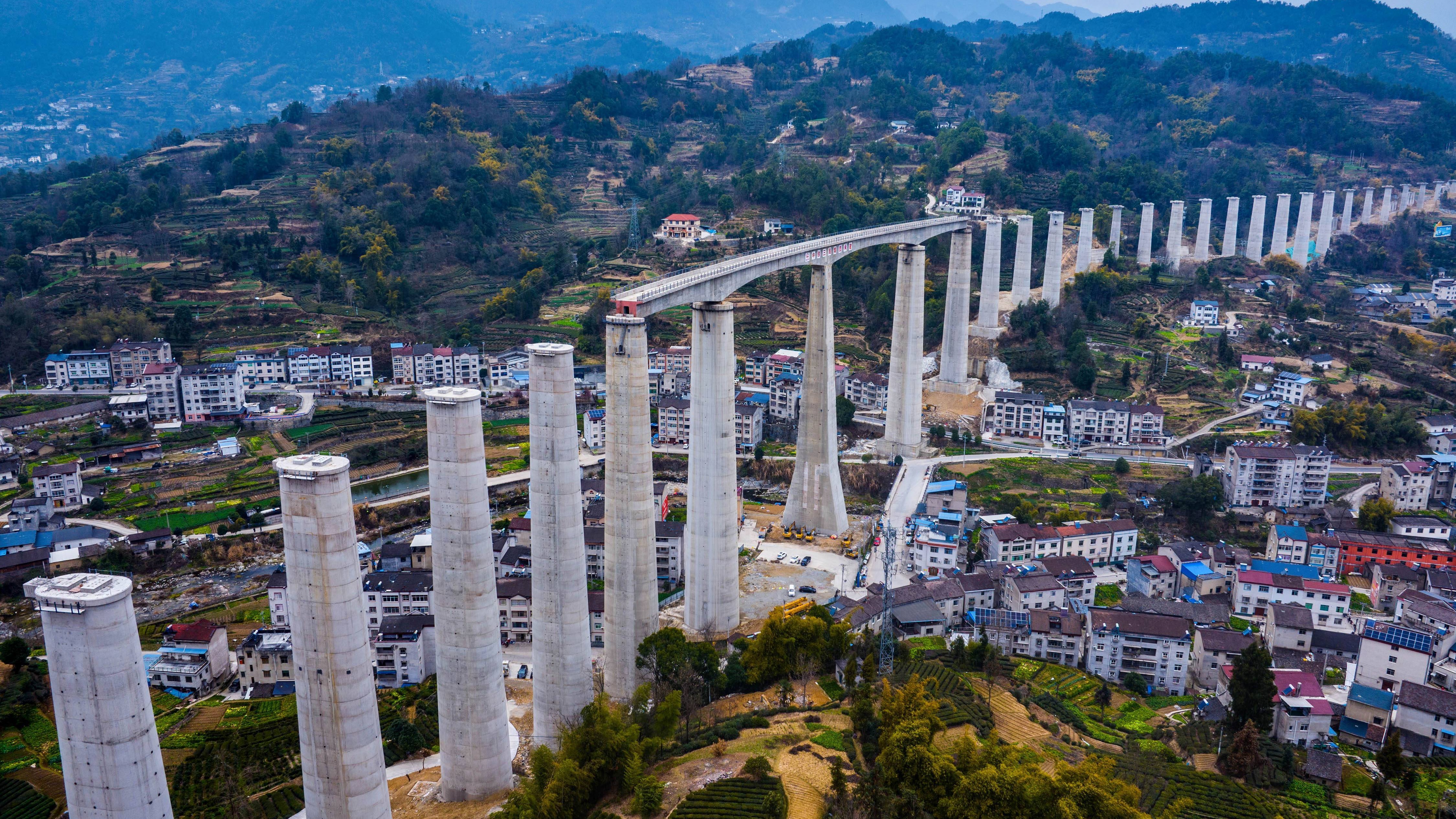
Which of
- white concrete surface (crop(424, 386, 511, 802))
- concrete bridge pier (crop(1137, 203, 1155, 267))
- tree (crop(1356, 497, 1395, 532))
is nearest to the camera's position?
white concrete surface (crop(424, 386, 511, 802))

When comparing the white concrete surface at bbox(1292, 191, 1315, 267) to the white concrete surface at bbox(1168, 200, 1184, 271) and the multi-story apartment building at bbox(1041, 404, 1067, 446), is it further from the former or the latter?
the multi-story apartment building at bbox(1041, 404, 1067, 446)

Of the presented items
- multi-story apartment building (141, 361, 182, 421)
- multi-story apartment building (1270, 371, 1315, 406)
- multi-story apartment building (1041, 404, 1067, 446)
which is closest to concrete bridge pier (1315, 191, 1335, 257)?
multi-story apartment building (1270, 371, 1315, 406)

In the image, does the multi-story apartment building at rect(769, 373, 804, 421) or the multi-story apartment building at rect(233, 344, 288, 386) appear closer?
the multi-story apartment building at rect(769, 373, 804, 421)

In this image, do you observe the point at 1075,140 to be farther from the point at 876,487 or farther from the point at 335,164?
the point at 335,164

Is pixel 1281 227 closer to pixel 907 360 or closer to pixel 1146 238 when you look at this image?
pixel 1146 238

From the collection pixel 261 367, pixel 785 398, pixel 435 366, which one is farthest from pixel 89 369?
pixel 785 398
